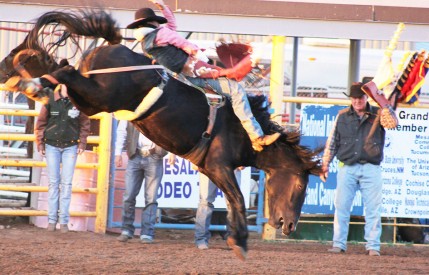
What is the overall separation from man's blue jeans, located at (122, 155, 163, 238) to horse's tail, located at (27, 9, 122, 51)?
11.2 feet

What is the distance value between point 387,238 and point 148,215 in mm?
3530

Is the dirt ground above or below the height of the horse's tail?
below

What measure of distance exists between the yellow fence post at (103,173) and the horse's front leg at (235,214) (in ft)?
13.0

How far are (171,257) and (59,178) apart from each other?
2228 mm

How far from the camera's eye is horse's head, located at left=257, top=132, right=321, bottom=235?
28.2ft

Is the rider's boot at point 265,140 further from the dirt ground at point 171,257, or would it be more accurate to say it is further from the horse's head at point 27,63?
the horse's head at point 27,63

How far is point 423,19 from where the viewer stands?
11.6m

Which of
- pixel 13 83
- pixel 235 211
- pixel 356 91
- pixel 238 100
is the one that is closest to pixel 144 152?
pixel 356 91

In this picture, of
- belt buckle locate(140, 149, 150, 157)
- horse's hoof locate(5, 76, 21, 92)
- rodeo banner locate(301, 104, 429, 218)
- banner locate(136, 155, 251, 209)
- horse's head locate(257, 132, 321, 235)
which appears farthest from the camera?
rodeo banner locate(301, 104, 429, 218)

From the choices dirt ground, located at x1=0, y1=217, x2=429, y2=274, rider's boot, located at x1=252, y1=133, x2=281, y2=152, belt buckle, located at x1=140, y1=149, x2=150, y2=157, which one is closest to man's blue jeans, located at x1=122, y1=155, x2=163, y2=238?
belt buckle, located at x1=140, y1=149, x2=150, y2=157

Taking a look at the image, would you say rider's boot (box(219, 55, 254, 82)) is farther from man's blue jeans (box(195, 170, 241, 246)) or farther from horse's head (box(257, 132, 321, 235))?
man's blue jeans (box(195, 170, 241, 246))

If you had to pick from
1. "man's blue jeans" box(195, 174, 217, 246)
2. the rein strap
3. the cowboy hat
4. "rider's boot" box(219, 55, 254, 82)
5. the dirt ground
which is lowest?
the dirt ground

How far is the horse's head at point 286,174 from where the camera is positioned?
8.59 metres

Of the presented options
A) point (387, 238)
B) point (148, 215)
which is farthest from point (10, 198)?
point (387, 238)
